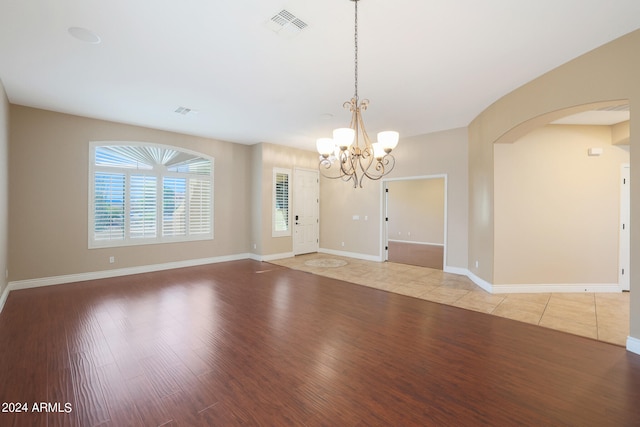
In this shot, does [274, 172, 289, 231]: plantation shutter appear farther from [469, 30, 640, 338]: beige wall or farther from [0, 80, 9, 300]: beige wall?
[0, 80, 9, 300]: beige wall

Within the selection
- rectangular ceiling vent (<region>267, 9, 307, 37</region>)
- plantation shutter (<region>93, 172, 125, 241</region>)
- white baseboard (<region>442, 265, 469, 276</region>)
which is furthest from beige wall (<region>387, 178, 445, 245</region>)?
plantation shutter (<region>93, 172, 125, 241</region>)

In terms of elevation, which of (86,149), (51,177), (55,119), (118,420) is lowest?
(118,420)

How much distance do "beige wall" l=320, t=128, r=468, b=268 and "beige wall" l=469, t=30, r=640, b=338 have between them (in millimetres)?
317

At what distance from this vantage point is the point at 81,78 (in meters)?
3.68

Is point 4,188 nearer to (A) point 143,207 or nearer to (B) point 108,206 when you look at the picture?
(B) point 108,206

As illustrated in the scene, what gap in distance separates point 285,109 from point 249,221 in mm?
3853

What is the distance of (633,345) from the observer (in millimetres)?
2703

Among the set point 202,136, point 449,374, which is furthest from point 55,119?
point 449,374

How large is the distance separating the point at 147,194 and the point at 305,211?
4049mm

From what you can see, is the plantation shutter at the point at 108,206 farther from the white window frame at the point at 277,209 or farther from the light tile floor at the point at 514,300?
the light tile floor at the point at 514,300

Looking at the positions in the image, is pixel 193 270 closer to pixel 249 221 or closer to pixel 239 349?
pixel 249 221

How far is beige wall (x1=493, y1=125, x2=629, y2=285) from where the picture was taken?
15.1 feet

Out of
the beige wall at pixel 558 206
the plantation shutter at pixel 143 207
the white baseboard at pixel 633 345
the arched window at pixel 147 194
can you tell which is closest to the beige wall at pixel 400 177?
the beige wall at pixel 558 206

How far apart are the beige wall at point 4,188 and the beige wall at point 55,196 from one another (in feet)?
0.85
